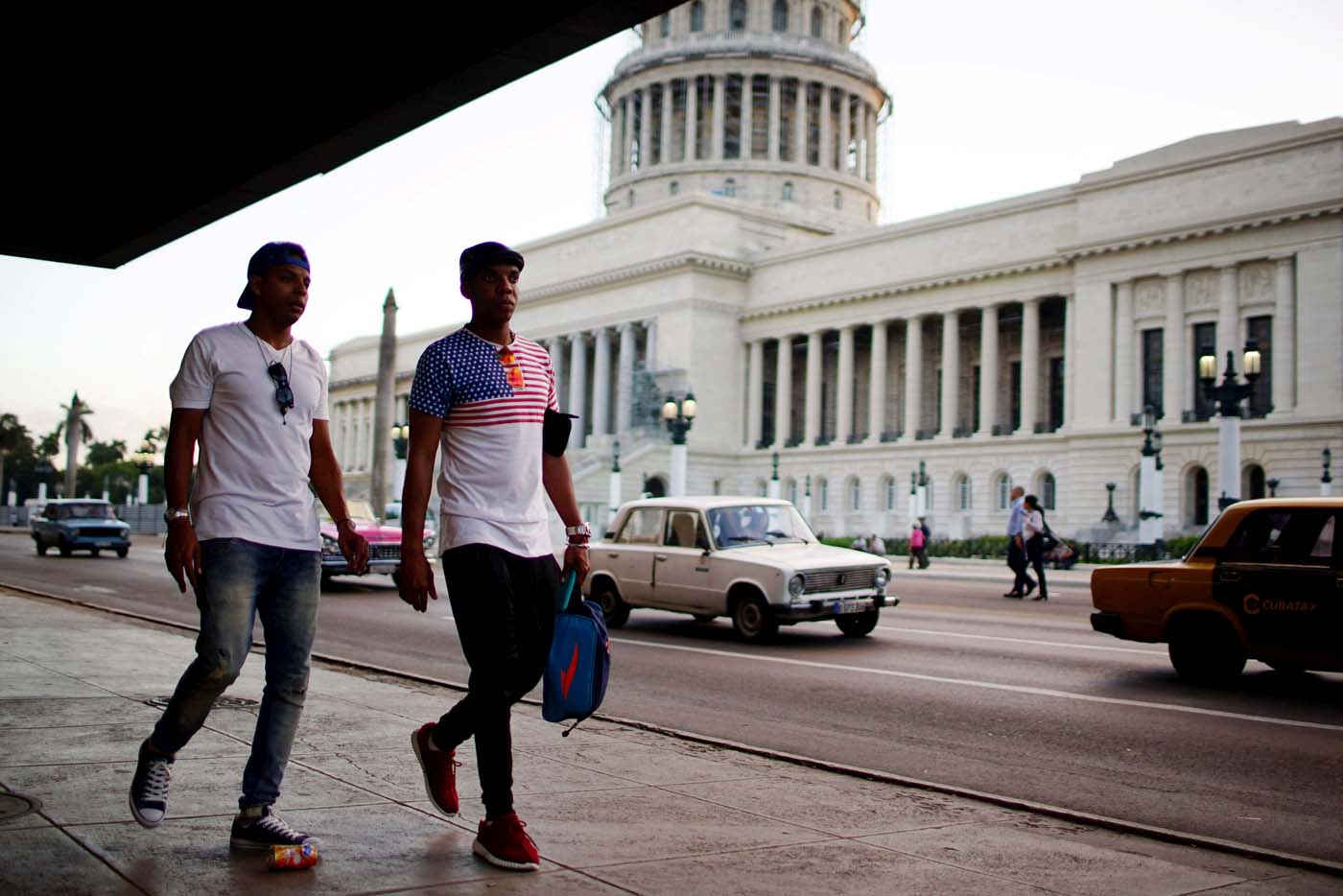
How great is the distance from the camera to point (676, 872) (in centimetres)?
486

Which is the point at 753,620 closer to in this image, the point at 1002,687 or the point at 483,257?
the point at 1002,687

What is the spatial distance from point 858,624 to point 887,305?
2248 inches

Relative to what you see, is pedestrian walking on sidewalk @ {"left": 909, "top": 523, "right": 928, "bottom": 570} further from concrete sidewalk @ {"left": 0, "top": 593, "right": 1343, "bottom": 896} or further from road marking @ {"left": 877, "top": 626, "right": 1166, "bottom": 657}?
concrete sidewalk @ {"left": 0, "top": 593, "right": 1343, "bottom": 896}

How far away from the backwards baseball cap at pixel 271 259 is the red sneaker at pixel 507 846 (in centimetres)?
225

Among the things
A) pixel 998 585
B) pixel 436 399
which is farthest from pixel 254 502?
pixel 998 585

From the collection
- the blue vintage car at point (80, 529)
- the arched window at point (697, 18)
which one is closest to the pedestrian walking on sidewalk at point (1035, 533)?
the blue vintage car at point (80, 529)

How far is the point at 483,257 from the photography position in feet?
17.6

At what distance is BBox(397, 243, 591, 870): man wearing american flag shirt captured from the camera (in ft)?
16.4

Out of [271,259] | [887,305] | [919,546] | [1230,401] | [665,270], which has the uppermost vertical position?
[665,270]

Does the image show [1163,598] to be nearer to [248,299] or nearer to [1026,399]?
[248,299]

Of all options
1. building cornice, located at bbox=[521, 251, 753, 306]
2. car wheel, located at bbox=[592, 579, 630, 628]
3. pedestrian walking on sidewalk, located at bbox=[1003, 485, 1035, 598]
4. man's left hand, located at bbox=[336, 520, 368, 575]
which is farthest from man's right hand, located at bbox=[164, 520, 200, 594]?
building cornice, located at bbox=[521, 251, 753, 306]

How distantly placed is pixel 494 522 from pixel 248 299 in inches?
53.1

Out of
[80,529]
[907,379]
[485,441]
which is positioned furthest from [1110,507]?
[485,441]

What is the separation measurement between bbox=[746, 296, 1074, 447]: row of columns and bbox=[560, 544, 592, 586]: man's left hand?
60183 mm
